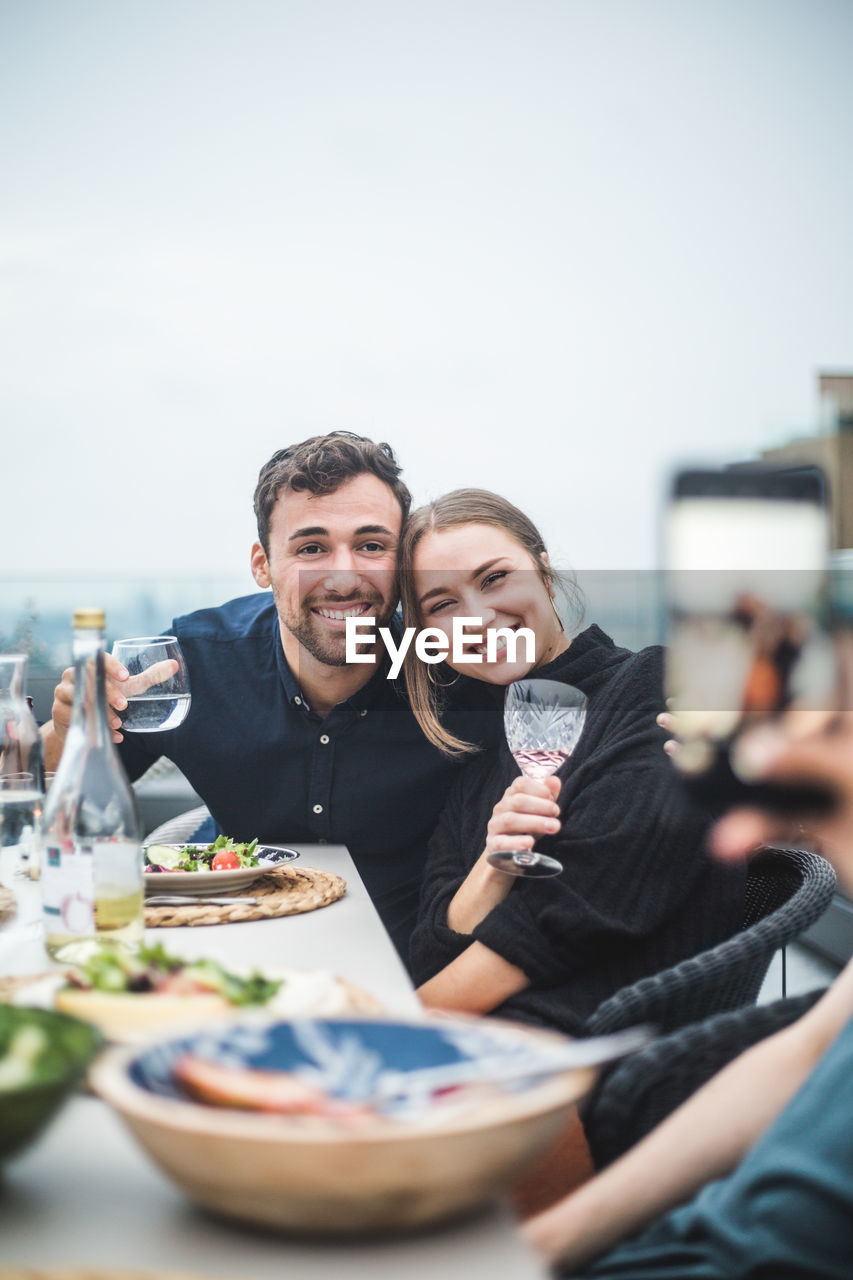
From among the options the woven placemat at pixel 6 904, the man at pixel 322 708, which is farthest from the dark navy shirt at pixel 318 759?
the woven placemat at pixel 6 904

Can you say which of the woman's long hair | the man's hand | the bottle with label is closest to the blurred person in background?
the bottle with label

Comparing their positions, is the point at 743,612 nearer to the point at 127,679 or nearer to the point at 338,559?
the point at 127,679

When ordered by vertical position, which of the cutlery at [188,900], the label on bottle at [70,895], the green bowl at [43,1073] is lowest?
the cutlery at [188,900]

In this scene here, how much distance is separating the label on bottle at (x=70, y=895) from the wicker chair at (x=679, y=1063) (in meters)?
0.52

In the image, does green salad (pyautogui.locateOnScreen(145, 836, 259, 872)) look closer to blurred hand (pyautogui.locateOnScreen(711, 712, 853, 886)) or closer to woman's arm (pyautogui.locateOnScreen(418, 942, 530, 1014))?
woman's arm (pyautogui.locateOnScreen(418, 942, 530, 1014))

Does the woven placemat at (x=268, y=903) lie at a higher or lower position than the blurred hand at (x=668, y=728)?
lower

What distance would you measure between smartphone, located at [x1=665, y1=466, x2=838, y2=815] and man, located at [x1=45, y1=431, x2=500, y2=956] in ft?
3.40

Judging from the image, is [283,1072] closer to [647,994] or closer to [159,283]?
[647,994]

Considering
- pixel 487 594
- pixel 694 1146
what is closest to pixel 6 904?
pixel 694 1146

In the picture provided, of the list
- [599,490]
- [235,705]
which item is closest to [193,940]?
[235,705]

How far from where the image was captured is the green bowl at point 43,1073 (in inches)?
19.7

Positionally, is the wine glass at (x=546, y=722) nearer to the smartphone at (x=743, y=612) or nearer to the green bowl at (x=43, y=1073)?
the smartphone at (x=743, y=612)

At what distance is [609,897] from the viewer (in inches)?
53.4

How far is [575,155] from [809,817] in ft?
10.1
